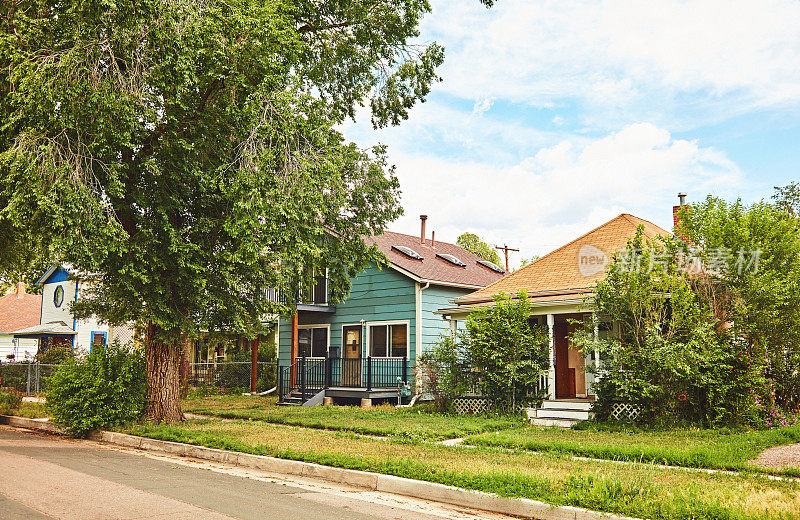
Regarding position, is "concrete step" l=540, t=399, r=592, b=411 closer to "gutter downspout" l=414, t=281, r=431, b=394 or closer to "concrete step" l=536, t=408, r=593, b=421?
"concrete step" l=536, t=408, r=593, b=421

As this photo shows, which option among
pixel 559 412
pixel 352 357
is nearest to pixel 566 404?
pixel 559 412

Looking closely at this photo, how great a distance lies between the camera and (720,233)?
500 inches

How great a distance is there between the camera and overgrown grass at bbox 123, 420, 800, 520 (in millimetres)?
6113

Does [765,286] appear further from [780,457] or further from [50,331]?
[50,331]

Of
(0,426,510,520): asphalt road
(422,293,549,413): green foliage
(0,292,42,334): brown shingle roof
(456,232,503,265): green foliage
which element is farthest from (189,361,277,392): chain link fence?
(456,232,503,265): green foliage

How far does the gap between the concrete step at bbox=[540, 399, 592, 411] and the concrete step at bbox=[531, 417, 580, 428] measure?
503 millimetres

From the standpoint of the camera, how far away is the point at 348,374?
68.0 feet

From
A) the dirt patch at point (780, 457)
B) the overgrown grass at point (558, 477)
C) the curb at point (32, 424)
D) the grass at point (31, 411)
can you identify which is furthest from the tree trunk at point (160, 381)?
the dirt patch at point (780, 457)

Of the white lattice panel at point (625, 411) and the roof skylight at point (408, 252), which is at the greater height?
the roof skylight at point (408, 252)

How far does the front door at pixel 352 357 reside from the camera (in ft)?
67.4

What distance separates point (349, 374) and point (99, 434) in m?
8.86

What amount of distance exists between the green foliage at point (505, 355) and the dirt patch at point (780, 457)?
5693mm

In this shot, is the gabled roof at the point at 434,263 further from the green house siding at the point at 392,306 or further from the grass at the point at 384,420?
the grass at the point at 384,420

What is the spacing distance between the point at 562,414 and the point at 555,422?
74 cm
